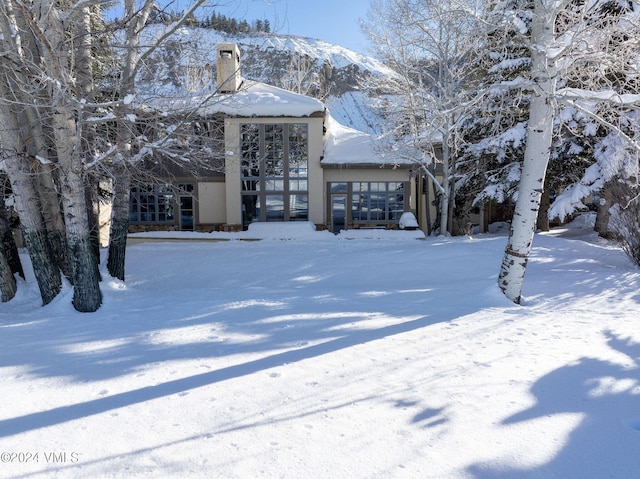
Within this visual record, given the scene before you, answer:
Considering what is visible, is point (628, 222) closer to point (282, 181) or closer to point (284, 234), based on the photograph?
point (284, 234)

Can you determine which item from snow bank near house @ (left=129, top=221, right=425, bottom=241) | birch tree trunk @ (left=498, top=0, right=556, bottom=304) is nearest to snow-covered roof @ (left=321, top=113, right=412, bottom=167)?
snow bank near house @ (left=129, top=221, right=425, bottom=241)

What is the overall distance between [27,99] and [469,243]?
10.6 m

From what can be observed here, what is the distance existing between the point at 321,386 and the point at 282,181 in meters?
14.0

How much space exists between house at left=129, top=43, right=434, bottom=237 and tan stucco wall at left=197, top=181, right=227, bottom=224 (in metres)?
0.04

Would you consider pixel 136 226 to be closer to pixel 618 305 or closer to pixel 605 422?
pixel 618 305

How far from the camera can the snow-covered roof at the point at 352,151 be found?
16.3m

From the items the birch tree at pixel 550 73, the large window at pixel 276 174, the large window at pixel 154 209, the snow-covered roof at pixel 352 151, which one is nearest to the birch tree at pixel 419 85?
the snow-covered roof at pixel 352 151

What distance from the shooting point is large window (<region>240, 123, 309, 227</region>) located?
1652 cm

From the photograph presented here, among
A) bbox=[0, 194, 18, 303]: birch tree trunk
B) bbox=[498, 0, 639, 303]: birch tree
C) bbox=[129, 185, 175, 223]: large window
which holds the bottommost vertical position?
bbox=[0, 194, 18, 303]: birch tree trunk

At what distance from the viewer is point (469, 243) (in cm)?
1207

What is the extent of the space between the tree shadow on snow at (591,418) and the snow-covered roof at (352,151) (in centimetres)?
1220

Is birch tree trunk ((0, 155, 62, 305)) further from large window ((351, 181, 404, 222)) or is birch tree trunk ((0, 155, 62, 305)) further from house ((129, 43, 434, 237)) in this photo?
large window ((351, 181, 404, 222))

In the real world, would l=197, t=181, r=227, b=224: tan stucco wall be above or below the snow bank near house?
above

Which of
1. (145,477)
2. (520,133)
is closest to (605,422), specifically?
(145,477)
